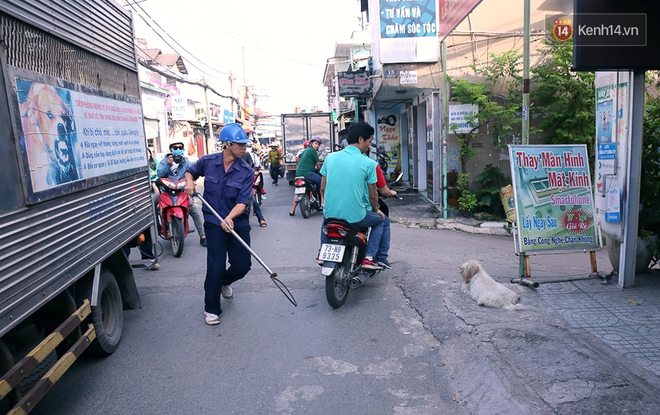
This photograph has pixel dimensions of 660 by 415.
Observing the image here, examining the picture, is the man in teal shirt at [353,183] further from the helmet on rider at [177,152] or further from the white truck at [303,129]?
the white truck at [303,129]

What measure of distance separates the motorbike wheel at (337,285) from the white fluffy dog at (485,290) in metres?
1.28

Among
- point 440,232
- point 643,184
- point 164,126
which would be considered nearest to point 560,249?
point 643,184

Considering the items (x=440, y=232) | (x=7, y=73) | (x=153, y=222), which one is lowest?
(x=440, y=232)

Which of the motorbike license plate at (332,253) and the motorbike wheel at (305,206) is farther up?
the motorbike license plate at (332,253)

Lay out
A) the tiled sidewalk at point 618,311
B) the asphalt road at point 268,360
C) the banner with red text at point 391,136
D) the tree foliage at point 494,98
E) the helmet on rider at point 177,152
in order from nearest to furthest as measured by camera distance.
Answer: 1. the asphalt road at point 268,360
2. the tiled sidewalk at point 618,311
3. the helmet on rider at point 177,152
4. the tree foliage at point 494,98
5. the banner with red text at point 391,136

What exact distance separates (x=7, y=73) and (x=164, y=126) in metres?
25.7

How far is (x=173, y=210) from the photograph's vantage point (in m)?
7.72

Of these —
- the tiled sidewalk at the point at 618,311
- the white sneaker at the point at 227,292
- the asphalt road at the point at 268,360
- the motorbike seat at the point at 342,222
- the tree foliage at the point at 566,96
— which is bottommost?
the asphalt road at the point at 268,360

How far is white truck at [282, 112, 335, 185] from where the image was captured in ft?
69.7

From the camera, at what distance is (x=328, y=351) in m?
4.20

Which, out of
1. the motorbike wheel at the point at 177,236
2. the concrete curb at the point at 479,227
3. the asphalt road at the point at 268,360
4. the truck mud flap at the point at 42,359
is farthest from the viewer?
the concrete curb at the point at 479,227

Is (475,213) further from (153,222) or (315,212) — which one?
(153,222)

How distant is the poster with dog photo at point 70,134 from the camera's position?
3068mm

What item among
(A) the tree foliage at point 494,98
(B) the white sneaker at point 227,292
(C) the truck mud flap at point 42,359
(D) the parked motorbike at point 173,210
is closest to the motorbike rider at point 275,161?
(A) the tree foliage at point 494,98
